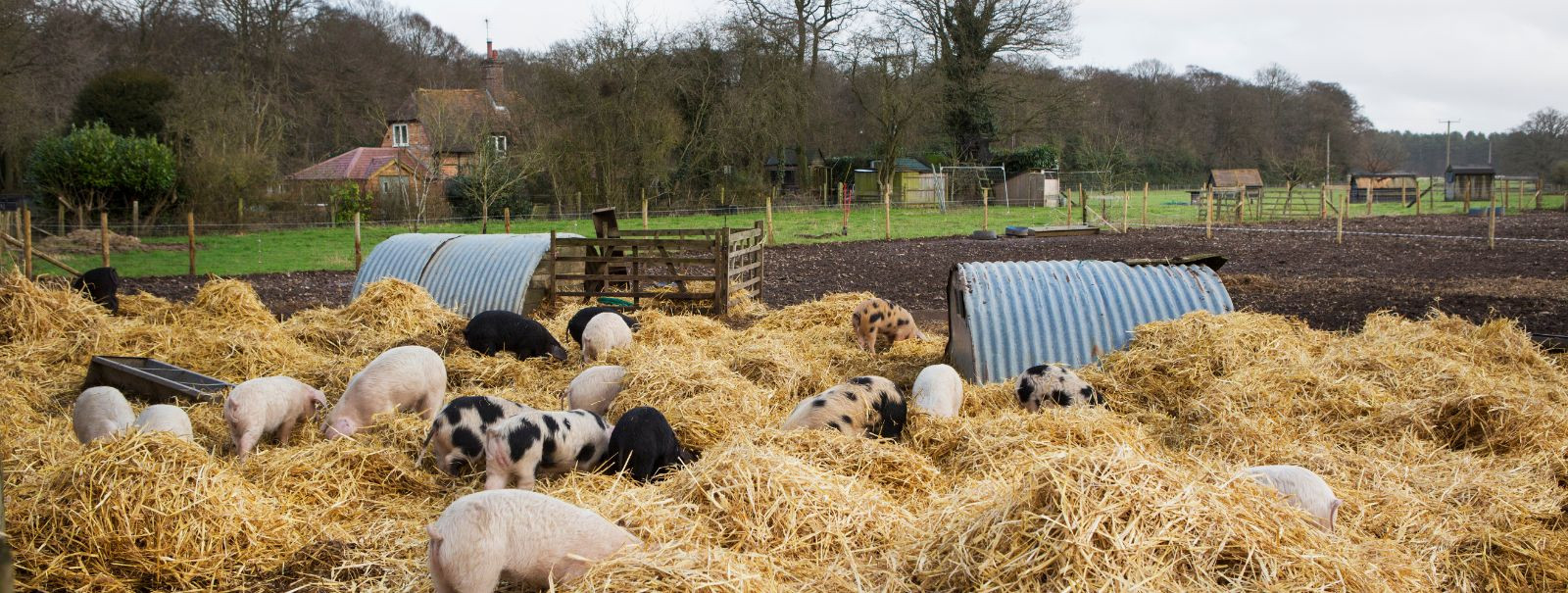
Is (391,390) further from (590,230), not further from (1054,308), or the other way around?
(590,230)

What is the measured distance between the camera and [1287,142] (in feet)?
222

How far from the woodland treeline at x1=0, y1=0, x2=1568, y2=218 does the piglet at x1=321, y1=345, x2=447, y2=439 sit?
23882mm

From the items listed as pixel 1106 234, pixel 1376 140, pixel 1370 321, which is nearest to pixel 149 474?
pixel 1370 321

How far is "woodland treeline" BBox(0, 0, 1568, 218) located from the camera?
30.4 meters

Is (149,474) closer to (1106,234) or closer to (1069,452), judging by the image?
(1069,452)

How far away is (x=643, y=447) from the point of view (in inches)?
198

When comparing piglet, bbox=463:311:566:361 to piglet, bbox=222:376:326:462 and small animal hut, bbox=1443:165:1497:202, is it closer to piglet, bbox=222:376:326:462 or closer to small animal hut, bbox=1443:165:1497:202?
piglet, bbox=222:376:326:462

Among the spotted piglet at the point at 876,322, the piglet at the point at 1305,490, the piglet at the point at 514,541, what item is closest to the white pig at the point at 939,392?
the piglet at the point at 1305,490

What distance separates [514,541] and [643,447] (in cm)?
142

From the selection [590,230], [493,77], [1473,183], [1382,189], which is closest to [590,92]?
[590,230]

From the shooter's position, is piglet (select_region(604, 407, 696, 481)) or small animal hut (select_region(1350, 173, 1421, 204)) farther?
small animal hut (select_region(1350, 173, 1421, 204))

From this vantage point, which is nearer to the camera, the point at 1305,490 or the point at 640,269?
the point at 1305,490

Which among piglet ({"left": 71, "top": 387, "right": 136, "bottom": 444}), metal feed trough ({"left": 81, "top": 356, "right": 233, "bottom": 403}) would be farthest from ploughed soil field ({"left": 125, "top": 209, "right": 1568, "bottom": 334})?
piglet ({"left": 71, "top": 387, "right": 136, "bottom": 444})

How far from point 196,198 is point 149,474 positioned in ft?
85.0
